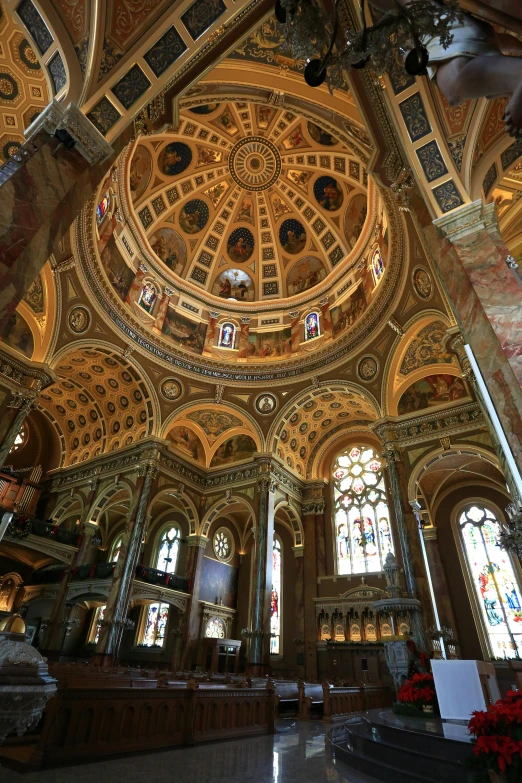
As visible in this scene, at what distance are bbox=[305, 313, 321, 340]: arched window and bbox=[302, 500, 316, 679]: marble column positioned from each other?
861 cm

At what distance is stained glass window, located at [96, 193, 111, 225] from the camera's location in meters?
15.6

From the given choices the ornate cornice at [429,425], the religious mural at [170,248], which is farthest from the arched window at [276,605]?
the religious mural at [170,248]

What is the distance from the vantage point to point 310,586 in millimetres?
18844

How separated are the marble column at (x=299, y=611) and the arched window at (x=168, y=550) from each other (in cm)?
622

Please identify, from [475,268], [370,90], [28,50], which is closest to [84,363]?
[28,50]

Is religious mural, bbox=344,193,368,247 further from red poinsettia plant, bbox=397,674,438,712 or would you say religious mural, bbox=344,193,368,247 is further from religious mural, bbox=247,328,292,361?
red poinsettia plant, bbox=397,674,438,712

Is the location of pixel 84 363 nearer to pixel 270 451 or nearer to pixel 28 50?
pixel 270 451

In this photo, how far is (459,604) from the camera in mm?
16531

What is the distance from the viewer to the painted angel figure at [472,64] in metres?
3.91

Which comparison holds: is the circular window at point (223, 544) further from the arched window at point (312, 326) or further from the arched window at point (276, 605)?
the arched window at point (312, 326)

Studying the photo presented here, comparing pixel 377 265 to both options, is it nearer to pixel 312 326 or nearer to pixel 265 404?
pixel 312 326

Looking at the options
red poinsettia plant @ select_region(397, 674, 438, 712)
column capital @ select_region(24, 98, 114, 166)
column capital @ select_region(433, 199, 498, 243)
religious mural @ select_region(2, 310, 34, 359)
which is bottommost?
red poinsettia plant @ select_region(397, 674, 438, 712)

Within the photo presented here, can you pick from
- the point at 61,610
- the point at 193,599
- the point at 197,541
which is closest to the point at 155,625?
the point at 193,599

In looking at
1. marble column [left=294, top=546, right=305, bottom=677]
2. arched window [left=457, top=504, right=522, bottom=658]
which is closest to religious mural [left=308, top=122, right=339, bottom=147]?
arched window [left=457, top=504, right=522, bottom=658]
